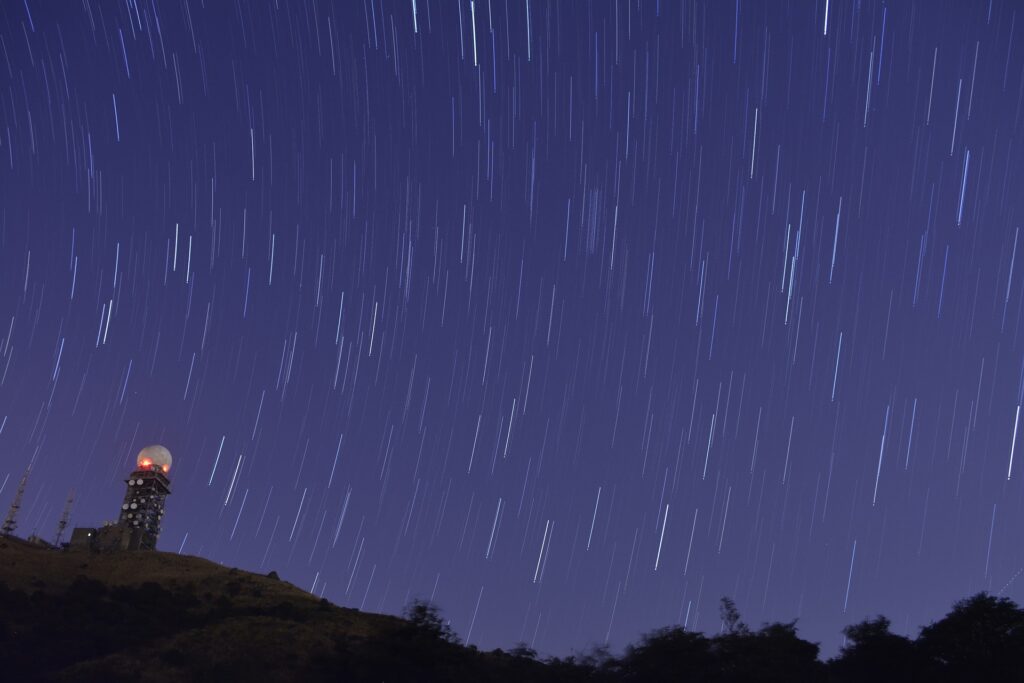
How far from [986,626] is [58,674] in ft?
150

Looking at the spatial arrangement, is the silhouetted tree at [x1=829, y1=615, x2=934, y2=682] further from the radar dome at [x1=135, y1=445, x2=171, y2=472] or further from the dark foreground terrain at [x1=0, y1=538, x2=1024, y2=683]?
the radar dome at [x1=135, y1=445, x2=171, y2=472]

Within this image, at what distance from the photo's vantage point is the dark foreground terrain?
140 ft

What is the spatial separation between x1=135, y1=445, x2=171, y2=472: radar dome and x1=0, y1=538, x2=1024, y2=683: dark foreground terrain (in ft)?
129

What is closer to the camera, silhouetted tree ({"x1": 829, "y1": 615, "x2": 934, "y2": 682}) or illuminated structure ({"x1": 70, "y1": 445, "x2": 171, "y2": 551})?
silhouetted tree ({"x1": 829, "y1": 615, "x2": 934, "y2": 682})

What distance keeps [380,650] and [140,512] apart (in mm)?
52674

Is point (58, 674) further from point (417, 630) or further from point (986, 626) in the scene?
point (986, 626)

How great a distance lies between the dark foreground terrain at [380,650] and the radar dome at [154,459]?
3934cm

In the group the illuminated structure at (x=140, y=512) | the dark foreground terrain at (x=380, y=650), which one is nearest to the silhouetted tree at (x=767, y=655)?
the dark foreground terrain at (x=380, y=650)

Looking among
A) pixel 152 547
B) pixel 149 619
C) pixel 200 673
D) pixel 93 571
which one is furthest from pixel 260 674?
pixel 152 547

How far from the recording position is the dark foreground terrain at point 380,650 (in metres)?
42.7

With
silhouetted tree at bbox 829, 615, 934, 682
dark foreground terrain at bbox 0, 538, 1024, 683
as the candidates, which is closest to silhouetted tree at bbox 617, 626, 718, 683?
dark foreground terrain at bbox 0, 538, 1024, 683

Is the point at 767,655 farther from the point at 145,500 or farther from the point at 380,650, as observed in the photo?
the point at 145,500

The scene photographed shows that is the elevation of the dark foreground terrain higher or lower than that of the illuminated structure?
lower

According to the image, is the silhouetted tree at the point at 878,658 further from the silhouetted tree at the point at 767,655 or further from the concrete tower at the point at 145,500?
the concrete tower at the point at 145,500
